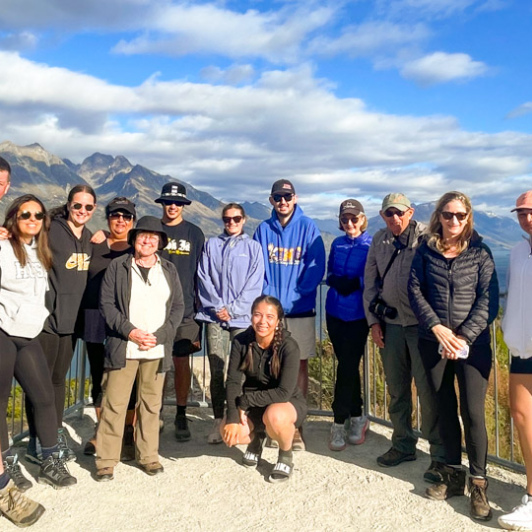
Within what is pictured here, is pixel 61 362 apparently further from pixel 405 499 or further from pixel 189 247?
pixel 405 499

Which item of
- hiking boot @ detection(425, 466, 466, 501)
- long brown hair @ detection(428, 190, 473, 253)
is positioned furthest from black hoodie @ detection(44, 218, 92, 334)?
hiking boot @ detection(425, 466, 466, 501)

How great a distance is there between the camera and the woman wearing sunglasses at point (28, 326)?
151 inches

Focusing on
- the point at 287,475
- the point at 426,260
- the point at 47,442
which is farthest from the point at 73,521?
the point at 426,260

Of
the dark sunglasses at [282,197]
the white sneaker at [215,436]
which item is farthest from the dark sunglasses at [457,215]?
the white sneaker at [215,436]

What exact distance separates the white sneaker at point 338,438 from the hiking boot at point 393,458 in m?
0.43

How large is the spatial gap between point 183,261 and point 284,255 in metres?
0.98

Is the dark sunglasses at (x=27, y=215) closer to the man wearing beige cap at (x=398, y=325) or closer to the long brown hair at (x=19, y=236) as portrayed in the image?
the long brown hair at (x=19, y=236)

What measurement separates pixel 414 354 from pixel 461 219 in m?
1.18

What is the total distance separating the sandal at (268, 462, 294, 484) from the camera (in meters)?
4.21

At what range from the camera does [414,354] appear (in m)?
4.25

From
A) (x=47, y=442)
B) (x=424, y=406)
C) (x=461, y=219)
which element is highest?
(x=461, y=219)

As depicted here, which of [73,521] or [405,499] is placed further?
[405,499]

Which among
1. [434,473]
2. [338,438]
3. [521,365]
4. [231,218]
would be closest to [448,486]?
[434,473]

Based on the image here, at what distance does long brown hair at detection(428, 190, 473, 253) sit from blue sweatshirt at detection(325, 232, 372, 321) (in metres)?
1.01
